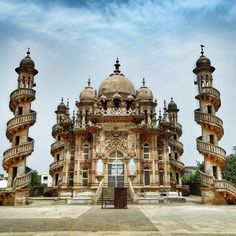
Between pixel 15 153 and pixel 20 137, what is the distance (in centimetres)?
180

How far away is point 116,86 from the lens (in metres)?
41.3

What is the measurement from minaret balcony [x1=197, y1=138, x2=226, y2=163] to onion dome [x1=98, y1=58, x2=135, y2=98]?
15.0 m

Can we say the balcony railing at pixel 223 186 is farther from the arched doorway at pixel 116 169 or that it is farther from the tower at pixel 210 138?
the arched doorway at pixel 116 169

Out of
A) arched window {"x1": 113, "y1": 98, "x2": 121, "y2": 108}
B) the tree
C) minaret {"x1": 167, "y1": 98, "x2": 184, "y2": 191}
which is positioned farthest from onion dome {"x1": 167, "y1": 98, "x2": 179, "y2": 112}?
the tree

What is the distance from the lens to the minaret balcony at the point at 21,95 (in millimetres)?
31172

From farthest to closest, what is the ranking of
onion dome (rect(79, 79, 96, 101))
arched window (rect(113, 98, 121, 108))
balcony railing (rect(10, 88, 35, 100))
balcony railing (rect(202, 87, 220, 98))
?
onion dome (rect(79, 79, 96, 101))
arched window (rect(113, 98, 121, 108))
balcony railing (rect(10, 88, 35, 100))
balcony railing (rect(202, 87, 220, 98))

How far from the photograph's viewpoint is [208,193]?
2745 cm

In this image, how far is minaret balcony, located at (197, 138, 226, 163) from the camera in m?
28.3

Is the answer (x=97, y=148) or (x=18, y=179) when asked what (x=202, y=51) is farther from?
(x=18, y=179)

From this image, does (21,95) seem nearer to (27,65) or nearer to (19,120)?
(19,120)

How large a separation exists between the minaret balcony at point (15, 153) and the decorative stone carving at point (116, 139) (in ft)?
28.4

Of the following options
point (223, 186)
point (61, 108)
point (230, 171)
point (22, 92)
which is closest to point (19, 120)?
point (22, 92)

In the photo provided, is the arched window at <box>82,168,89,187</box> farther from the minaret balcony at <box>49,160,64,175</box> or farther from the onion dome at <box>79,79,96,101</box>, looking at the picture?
the onion dome at <box>79,79,96,101</box>

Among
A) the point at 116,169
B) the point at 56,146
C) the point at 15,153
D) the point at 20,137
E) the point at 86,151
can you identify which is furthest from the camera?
the point at 56,146
